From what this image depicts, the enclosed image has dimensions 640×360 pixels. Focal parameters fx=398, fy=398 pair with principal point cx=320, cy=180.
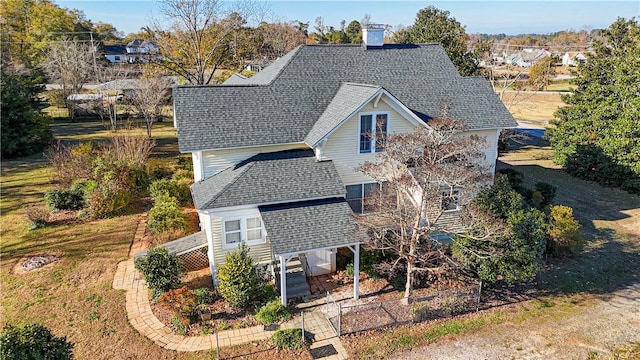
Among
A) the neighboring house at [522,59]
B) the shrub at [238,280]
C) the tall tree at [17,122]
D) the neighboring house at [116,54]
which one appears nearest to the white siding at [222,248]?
the shrub at [238,280]

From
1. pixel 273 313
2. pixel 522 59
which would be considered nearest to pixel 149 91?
pixel 273 313

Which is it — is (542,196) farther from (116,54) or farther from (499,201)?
(116,54)

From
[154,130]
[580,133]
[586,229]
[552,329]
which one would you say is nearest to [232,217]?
[552,329]

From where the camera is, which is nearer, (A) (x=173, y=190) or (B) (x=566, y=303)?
(B) (x=566, y=303)

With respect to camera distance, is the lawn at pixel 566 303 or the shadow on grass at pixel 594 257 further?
the shadow on grass at pixel 594 257

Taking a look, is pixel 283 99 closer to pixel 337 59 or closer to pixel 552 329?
pixel 337 59

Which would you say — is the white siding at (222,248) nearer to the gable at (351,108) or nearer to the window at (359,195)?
the window at (359,195)
